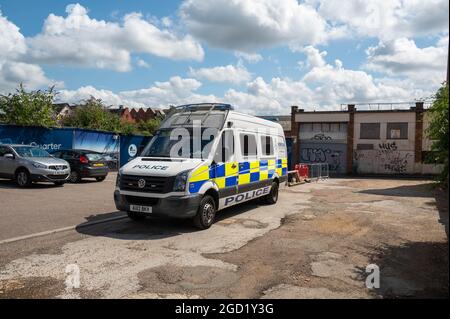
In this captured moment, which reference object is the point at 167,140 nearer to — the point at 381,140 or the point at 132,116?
the point at 381,140

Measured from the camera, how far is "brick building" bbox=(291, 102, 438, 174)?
32.8m

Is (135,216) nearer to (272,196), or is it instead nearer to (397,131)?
(272,196)

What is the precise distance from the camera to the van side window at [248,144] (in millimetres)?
9289

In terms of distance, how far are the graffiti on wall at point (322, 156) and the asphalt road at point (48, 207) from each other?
24.4m

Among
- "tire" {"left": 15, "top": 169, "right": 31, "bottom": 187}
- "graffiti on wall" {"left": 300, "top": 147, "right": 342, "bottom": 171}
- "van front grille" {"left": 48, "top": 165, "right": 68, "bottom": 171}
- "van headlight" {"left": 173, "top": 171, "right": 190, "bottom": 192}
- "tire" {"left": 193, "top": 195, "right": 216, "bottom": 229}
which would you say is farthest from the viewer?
"graffiti on wall" {"left": 300, "top": 147, "right": 342, "bottom": 171}

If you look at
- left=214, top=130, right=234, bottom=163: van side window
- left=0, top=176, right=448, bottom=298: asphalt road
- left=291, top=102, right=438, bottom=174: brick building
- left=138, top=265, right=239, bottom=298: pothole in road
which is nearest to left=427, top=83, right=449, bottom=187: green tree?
left=0, top=176, right=448, bottom=298: asphalt road

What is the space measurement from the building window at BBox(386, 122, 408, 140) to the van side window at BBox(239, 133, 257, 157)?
27.1 metres

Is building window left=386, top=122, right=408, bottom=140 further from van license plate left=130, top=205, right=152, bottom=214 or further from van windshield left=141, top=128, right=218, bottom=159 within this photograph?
van license plate left=130, top=205, right=152, bottom=214

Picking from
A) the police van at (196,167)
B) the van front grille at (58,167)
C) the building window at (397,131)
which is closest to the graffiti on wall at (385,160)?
the building window at (397,131)

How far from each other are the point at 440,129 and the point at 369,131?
98.2ft

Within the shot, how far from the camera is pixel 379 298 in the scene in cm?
443

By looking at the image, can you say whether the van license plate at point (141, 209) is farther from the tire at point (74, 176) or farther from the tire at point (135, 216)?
the tire at point (74, 176)

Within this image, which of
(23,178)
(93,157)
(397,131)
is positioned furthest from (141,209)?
(397,131)
